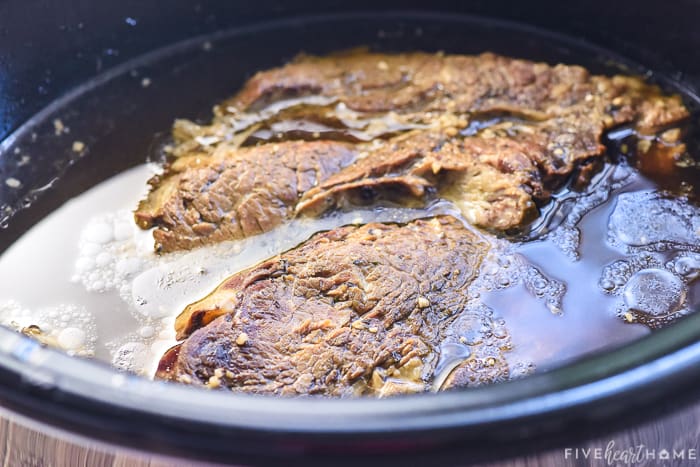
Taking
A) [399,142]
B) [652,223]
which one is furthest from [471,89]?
[652,223]

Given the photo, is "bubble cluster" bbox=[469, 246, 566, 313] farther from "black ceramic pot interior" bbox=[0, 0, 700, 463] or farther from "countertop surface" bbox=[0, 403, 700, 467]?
"black ceramic pot interior" bbox=[0, 0, 700, 463]

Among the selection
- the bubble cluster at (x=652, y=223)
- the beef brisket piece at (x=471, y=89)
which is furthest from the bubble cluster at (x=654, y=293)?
the beef brisket piece at (x=471, y=89)

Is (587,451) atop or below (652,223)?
below

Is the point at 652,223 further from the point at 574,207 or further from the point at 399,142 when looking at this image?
the point at 399,142

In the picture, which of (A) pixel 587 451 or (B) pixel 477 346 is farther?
(B) pixel 477 346

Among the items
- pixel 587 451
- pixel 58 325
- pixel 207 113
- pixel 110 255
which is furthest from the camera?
pixel 207 113

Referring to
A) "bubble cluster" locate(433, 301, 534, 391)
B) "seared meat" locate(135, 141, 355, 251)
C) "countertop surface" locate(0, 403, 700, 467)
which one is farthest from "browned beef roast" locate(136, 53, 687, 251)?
"countertop surface" locate(0, 403, 700, 467)
